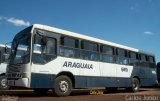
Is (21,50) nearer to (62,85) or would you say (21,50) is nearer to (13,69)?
(13,69)

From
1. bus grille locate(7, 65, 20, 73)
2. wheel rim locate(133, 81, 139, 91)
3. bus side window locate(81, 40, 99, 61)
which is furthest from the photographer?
wheel rim locate(133, 81, 139, 91)

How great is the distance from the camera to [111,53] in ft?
49.8

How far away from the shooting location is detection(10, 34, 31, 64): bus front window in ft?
34.7

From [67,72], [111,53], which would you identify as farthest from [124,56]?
Result: [67,72]

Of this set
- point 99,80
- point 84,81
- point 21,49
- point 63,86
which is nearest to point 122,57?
point 99,80

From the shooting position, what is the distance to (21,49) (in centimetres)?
1134

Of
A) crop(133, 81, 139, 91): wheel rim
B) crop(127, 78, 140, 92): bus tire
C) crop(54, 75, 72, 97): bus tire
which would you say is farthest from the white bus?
crop(133, 81, 139, 91): wheel rim

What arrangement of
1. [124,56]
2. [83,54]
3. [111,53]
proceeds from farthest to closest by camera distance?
[124,56] → [111,53] → [83,54]

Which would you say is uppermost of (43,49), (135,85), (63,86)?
(43,49)

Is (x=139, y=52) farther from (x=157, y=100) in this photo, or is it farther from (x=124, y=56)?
(x=157, y=100)

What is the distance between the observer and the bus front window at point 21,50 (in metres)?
10.6

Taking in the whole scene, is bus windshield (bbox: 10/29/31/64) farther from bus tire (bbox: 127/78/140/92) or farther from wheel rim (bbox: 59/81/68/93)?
bus tire (bbox: 127/78/140/92)

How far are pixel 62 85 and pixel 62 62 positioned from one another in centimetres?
104

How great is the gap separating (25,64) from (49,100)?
190 centimetres
